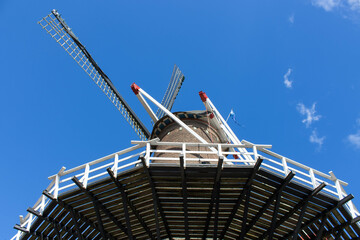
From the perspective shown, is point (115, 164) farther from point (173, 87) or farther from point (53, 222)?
point (173, 87)

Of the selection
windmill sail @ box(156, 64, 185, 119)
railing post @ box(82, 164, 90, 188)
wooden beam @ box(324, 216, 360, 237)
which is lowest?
wooden beam @ box(324, 216, 360, 237)

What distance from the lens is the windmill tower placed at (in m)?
9.50

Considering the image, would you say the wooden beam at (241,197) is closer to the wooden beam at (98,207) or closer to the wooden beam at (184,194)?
the wooden beam at (184,194)

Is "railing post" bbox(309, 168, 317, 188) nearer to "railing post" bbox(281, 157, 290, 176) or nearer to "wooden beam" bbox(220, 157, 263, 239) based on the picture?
"railing post" bbox(281, 157, 290, 176)

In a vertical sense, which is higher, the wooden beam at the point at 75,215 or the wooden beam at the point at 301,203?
the wooden beam at the point at 75,215

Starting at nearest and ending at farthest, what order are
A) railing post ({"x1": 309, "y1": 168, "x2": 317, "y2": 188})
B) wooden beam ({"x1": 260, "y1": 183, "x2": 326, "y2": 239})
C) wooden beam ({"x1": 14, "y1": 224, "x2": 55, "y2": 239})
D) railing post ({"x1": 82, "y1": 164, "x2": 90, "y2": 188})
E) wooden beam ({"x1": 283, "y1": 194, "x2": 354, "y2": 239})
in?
wooden beam ({"x1": 260, "y1": 183, "x2": 326, "y2": 239})
wooden beam ({"x1": 283, "y1": 194, "x2": 354, "y2": 239})
railing post ({"x1": 309, "y1": 168, "x2": 317, "y2": 188})
railing post ({"x1": 82, "y1": 164, "x2": 90, "y2": 188})
wooden beam ({"x1": 14, "y1": 224, "x2": 55, "y2": 239})

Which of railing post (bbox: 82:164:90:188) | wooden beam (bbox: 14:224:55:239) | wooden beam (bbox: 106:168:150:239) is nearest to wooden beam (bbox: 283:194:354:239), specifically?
wooden beam (bbox: 106:168:150:239)

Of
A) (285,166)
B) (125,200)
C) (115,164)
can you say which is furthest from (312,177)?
(115,164)

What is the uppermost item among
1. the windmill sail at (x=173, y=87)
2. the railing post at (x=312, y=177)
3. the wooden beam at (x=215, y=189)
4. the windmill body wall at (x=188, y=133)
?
the windmill sail at (x=173, y=87)

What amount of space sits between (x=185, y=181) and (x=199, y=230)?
11.2 feet

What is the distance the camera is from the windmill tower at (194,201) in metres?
9.50

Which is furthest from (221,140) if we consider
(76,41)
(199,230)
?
(76,41)

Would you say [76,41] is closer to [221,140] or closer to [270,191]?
[221,140]

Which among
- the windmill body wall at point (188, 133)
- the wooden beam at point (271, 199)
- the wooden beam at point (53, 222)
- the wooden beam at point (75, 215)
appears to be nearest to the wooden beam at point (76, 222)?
the wooden beam at point (75, 215)
